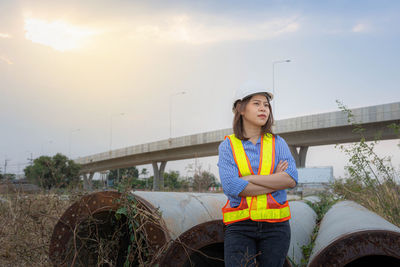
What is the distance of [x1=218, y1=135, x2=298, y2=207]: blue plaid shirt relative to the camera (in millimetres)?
2781

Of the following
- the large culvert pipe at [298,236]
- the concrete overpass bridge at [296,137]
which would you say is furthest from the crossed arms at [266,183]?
the concrete overpass bridge at [296,137]

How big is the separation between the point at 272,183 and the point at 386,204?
3974 millimetres

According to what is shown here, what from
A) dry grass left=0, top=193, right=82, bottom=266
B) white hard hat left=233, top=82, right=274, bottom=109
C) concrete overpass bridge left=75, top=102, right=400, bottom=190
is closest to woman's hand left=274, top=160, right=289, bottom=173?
white hard hat left=233, top=82, right=274, bottom=109

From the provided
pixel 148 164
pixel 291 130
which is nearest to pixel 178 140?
pixel 148 164

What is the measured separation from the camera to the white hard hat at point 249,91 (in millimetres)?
2946

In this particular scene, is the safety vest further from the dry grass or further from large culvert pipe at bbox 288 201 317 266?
the dry grass

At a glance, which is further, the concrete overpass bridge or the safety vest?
the concrete overpass bridge

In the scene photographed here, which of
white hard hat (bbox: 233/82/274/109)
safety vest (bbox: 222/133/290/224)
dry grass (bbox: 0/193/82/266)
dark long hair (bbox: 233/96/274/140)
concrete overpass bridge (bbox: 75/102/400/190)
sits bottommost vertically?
dry grass (bbox: 0/193/82/266)

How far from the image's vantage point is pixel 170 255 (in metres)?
3.20

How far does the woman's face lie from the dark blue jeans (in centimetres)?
72

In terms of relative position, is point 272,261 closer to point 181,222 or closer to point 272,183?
point 272,183

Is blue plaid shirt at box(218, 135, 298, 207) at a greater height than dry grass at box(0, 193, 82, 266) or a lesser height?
greater

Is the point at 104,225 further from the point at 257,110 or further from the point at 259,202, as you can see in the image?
the point at 257,110

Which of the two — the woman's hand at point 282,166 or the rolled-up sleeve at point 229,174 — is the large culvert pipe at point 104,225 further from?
the woman's hand at point 282,166
